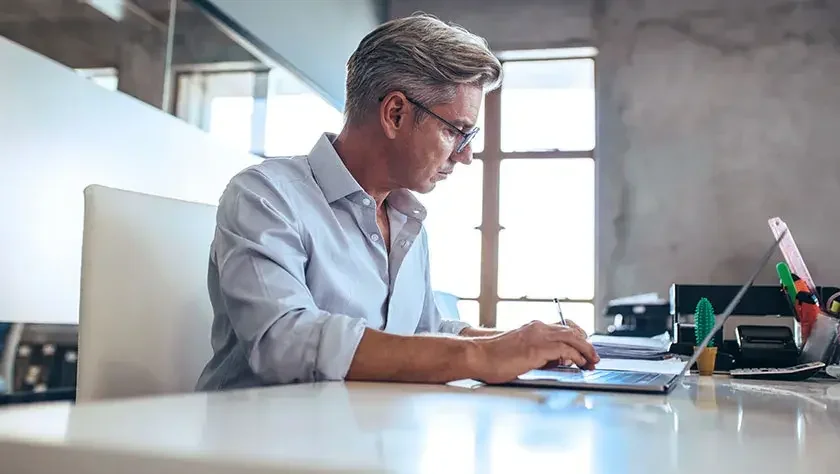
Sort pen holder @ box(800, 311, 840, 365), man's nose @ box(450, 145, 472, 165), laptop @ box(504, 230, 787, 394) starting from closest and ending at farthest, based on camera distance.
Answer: laptop @ box(504, 230, 787, 394) → pen holder @ box(800, 311, 840, 365) → man's nose @ box(450, 145, 472, 165)

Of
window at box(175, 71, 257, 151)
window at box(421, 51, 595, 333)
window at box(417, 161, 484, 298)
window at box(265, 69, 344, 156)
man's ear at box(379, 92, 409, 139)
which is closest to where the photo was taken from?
man's ear at box(379, 92, 409, 139)

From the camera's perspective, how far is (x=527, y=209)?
14.7 ft

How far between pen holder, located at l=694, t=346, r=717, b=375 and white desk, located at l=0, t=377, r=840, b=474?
2.02ft

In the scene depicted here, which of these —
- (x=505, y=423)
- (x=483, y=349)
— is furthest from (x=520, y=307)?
(x=505, y=423)

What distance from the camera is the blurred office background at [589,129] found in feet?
10.5

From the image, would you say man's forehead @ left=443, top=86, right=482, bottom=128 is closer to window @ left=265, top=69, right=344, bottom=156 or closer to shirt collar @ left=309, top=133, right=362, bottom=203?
shirt collar @ left=309, top=133, right=362, bottom=203

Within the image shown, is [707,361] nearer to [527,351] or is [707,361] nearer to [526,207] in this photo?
[527,351]

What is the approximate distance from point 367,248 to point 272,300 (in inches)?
15.1

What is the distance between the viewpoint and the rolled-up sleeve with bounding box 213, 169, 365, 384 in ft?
2.97

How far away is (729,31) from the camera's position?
4.23 m

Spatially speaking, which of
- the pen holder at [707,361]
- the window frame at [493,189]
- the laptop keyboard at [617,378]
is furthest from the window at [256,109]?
the laptop keyboard at [617,378]

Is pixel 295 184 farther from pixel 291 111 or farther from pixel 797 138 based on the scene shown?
pixel 797 138

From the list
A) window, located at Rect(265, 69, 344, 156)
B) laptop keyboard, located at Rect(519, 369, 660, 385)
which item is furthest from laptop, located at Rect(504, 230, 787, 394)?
window, located at Rect(265, 69, 344, 156)

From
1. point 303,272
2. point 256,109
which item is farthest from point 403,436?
point 256,109
